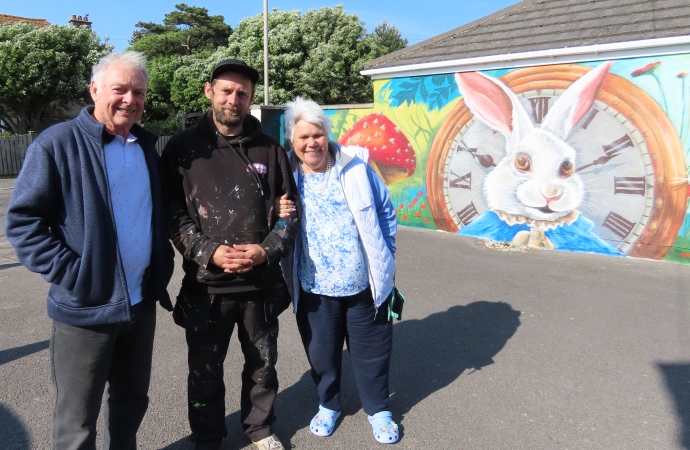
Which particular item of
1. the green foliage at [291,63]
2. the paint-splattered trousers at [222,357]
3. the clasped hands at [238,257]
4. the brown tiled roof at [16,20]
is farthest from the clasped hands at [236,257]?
the brown tiled roof at [16,20]

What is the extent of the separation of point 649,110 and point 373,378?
5392mm

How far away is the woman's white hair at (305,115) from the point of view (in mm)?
2707

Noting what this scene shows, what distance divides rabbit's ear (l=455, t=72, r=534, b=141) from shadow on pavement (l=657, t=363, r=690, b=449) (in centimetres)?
416

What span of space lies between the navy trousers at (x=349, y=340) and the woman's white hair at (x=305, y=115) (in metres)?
0.88

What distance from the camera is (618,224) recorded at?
6.79 metres

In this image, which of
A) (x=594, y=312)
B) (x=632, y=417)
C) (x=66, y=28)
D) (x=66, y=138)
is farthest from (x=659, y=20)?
(x=66, y=28)

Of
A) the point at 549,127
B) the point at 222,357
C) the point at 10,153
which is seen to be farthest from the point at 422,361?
the point at 10,153

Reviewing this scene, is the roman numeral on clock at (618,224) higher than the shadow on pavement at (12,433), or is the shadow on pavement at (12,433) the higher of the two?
the roman numeral on clock at (618,224)

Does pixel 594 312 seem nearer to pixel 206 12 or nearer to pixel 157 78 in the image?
pixel 157 78

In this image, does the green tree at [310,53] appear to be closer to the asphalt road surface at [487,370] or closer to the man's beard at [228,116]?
the asphalt road surface at [487,370]

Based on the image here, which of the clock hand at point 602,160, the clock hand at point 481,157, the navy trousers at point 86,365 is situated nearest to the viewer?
the navy trousers at point 86,365

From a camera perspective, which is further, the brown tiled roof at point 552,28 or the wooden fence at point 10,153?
the wooden fence at point 10,153

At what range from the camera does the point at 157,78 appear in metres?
24.7

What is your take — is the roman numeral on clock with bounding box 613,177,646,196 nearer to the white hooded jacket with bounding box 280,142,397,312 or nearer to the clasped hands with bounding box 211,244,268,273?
the white hooded jacket with bounding box 280,142,397,312
